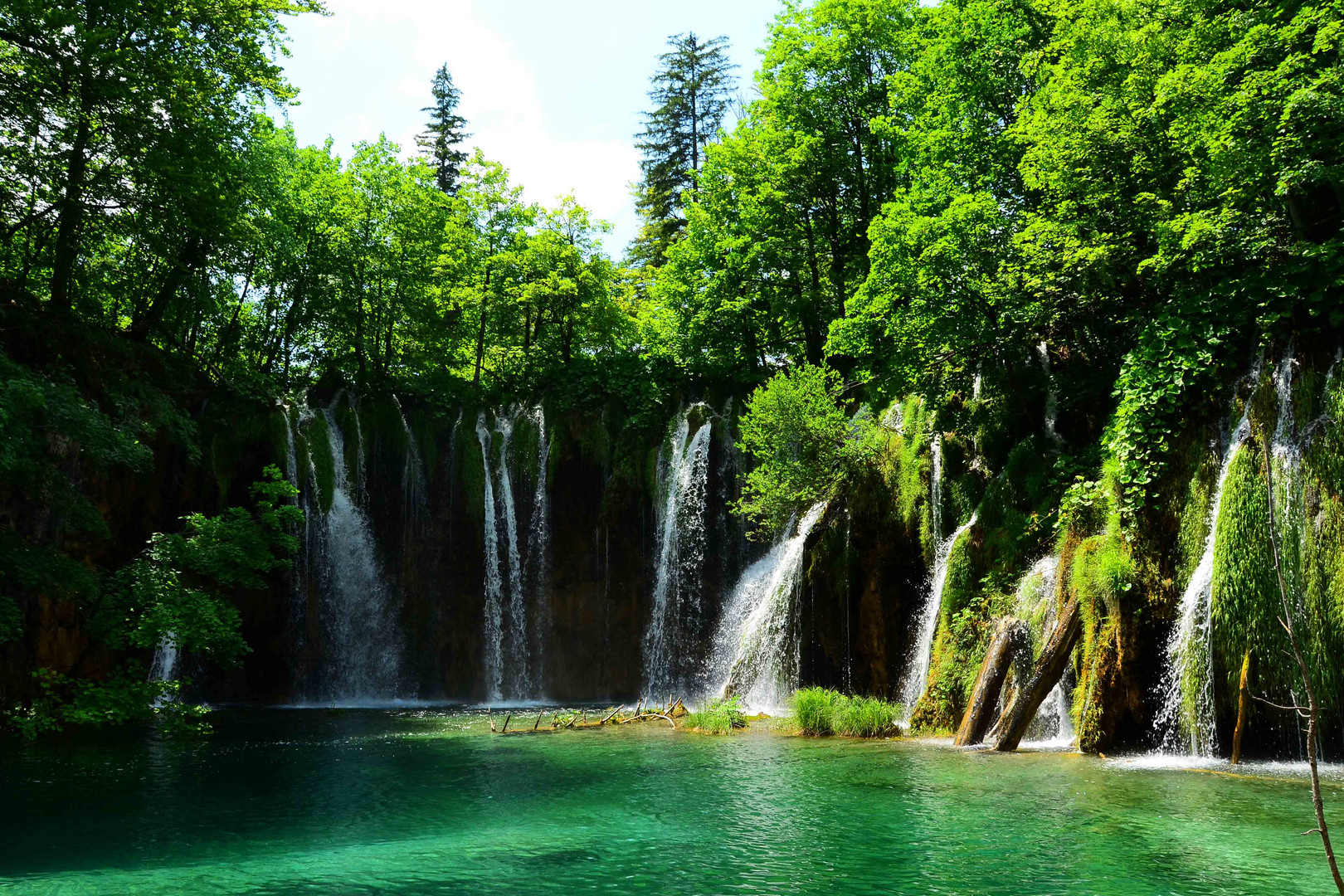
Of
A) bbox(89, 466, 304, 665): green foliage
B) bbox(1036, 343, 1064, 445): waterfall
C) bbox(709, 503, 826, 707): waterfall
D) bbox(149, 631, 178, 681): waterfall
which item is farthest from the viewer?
bbox(149, 631, 178, 681): waterfall

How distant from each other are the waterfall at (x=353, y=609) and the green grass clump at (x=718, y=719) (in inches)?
468

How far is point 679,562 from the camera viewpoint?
24281mm

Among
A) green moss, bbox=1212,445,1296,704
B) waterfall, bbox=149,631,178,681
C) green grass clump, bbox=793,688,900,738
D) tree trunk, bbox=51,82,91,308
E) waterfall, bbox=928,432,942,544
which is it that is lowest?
green grass clump, bbox=793,688,900,738

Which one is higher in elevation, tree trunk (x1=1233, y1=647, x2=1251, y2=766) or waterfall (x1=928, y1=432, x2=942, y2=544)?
waterfall (x1=928, y1=432, x2=942, y2=544)

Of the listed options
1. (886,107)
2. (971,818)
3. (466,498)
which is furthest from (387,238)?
(971,818)

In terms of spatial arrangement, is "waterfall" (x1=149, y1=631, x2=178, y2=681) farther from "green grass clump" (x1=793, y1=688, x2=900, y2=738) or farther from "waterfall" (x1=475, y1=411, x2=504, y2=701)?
"green grass clump" (x1=793, y1=688, x2=900, y2=738)

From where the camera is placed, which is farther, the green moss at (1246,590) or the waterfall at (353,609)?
the waterfall at (353,609)

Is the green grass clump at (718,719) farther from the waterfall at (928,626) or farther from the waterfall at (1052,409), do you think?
the waterfall at (1052,409)

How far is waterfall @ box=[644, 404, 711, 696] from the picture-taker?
2333 centimetres

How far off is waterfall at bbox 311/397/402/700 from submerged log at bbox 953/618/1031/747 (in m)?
17.3

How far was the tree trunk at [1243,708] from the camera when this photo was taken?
10875mm

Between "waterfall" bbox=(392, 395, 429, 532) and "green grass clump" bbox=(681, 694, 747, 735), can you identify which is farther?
"waterfall" bbox=(392, 395, 429, 532)

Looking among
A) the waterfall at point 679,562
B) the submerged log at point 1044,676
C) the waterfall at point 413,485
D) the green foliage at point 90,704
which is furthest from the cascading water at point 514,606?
the submerged log at point 1044,676

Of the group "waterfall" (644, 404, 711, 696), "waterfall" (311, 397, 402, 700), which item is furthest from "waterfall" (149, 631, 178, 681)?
"waterfall" (644, 404, 711, 696)
